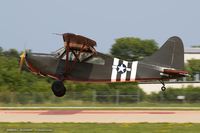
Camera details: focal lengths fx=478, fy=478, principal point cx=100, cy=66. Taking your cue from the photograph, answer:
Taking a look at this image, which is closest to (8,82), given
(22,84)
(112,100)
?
(22,84)

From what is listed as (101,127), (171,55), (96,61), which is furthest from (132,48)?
(101,127)

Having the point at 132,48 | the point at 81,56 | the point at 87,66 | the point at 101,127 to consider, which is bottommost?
the point at 101,127

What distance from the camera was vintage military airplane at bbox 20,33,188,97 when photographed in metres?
23.7

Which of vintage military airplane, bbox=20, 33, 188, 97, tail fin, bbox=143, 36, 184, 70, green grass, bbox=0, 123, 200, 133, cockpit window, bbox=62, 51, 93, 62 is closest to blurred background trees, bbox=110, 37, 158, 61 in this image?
tail fin, bbox=143, 36, 184, 70

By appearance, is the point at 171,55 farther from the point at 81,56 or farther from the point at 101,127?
the point at 101,127

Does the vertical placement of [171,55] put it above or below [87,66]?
above

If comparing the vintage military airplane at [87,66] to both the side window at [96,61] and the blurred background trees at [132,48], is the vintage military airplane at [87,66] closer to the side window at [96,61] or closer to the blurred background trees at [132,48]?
the side window at [96,61]

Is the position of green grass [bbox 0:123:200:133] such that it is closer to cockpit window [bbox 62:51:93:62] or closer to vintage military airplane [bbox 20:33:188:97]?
vintage military airplane [bbox 20:33:188:97]

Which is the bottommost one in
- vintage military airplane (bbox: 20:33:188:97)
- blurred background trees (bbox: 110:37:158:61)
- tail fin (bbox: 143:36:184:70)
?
vintage military airplane (bbox: 20:33:188:97)

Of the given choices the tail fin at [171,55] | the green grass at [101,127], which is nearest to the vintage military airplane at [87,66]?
the tail fin at [171,55]

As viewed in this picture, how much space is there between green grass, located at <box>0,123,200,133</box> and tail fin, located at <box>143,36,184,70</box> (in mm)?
6224

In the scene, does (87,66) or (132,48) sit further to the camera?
(132,48)

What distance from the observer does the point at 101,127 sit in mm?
18297

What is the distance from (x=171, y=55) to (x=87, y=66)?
4667mm
